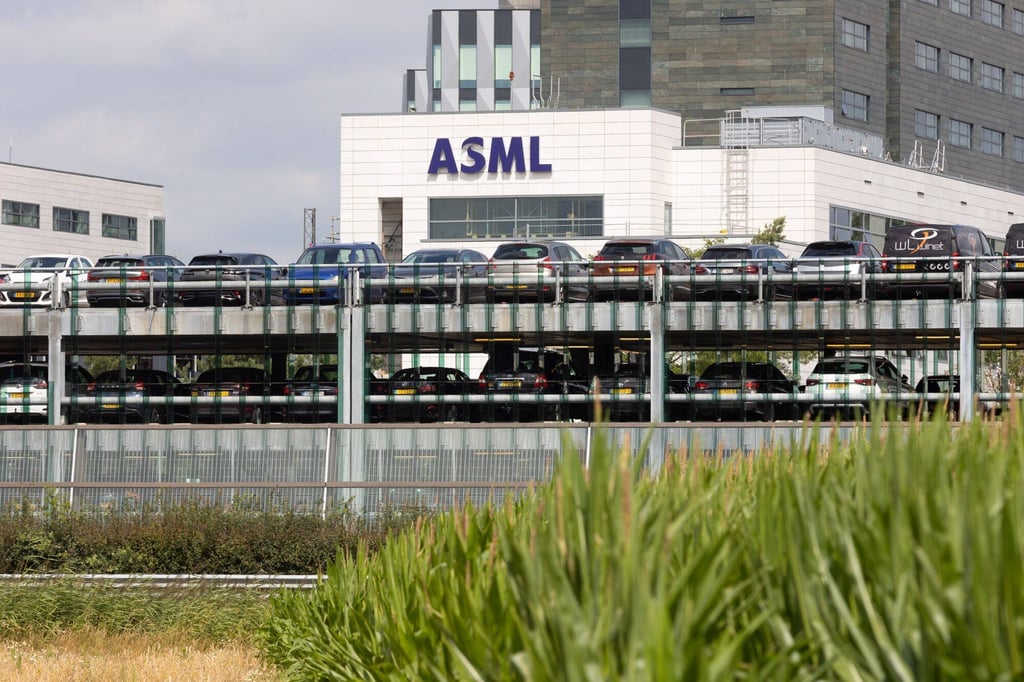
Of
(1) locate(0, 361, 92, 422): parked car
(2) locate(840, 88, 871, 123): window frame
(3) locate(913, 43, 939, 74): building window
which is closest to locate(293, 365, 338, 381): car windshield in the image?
(1) locate(0, 361, 92, 422): parked car

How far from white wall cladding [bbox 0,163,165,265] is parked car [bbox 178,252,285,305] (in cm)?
4944

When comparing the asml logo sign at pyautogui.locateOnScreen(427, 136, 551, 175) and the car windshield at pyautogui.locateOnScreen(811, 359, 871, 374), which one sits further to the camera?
the asml logo sign at pyautogui.locateOnScreen(427, 136, 551, 175)

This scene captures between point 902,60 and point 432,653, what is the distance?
87.3 m

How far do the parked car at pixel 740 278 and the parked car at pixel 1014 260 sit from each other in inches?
239

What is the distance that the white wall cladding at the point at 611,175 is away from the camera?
7512cm

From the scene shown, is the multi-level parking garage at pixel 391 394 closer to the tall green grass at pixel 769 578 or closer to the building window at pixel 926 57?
the tall green grass at pixel 769 578

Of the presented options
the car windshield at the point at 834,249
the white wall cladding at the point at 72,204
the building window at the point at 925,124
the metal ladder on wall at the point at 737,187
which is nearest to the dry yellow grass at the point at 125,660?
the car windshield at the point at 834,249

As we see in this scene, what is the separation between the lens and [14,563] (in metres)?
20.5

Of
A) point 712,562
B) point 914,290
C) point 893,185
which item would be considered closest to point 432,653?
point 712,562

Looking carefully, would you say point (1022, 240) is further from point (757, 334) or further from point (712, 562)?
point (712, 562)

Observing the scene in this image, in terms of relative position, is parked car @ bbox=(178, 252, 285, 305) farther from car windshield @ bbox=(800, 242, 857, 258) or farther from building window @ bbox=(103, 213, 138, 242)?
building window @ bbox=(103, 213, 138, 242)

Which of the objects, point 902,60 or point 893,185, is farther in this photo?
point 902,60

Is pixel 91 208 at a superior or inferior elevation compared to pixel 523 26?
inferior

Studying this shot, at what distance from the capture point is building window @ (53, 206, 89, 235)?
91562mm
